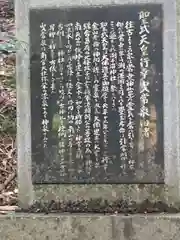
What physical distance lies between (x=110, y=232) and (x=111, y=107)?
2.22 feet

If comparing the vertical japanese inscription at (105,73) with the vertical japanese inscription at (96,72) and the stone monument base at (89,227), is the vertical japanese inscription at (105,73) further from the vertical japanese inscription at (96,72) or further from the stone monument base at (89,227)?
the stone monument base at (89,227)

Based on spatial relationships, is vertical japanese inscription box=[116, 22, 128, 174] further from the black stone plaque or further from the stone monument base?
the stone monument base

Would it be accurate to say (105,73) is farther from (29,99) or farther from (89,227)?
Answer: (89,227)

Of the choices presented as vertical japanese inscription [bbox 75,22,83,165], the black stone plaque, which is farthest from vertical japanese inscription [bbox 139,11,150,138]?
vertical japanese inscription [bbox 75,22,83,165]

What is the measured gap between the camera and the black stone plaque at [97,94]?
119 inches

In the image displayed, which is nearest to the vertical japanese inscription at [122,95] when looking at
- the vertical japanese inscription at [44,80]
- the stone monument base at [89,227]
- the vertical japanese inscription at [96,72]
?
the vertical japanese inscription at [96,72]

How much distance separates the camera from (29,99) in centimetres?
312

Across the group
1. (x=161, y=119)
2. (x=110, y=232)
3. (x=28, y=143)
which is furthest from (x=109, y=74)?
(x=110, y=232)

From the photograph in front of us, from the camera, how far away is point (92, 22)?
120 inches

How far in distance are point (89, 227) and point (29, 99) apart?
0.79 metres

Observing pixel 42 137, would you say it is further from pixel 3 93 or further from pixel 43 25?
pixel 3 93

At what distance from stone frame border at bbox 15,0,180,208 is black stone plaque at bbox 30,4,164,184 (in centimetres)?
3

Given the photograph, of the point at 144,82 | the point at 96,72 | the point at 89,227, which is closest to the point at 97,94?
the point at 96,72

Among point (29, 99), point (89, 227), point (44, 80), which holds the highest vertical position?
point (44, 80)
